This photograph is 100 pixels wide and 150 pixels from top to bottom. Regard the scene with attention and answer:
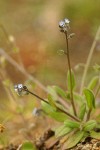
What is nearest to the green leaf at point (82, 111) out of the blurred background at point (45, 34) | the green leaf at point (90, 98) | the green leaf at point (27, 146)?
the green leaf at point (90, 98)

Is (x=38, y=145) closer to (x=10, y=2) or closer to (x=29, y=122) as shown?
(x=29, y=122)

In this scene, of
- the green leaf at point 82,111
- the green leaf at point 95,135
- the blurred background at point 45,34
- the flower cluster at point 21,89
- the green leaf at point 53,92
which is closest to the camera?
the flower cluster at point 21,89

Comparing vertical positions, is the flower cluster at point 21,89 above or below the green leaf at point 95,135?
above

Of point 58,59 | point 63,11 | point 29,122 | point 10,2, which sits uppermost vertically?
point 10,2

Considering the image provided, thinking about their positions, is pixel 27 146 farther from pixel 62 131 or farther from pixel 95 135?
pixel 95 135

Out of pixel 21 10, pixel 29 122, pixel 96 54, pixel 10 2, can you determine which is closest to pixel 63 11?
pixel 21 10

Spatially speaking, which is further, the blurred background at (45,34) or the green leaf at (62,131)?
the blurred background at (45,34)

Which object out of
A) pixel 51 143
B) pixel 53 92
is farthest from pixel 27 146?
pixel 53 92

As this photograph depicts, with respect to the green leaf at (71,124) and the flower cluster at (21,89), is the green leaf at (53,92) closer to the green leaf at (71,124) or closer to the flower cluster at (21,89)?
the green leaf at (71,124)
